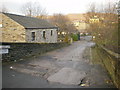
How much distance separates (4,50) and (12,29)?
1356cm

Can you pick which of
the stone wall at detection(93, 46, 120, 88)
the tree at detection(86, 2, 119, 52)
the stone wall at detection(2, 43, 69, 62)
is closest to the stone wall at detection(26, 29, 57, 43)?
the stone wall at detection(2, 43, 69, 62)

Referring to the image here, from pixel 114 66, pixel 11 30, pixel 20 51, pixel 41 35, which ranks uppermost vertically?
pixel 11 30

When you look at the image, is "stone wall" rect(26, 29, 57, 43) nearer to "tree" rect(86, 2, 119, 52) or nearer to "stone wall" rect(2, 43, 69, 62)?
"stone wall" rect(2, 43, 69, 62)

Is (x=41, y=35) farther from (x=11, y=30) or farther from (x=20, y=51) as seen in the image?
(x=20, y=51)

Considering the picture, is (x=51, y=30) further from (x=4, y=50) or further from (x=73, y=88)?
(x=73, y=88)

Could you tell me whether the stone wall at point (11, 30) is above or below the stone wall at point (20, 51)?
above

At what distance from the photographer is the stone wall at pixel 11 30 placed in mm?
22406

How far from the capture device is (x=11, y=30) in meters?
22.9

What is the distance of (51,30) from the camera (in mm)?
33438

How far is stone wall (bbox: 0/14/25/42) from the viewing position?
73.5ft

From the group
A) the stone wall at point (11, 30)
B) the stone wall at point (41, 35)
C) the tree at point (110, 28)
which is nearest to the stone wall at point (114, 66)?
the tree at point (110, 28)

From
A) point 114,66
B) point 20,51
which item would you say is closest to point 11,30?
point 20,51

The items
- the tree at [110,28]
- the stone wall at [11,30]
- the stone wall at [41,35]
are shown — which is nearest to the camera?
the tree at [110,28]

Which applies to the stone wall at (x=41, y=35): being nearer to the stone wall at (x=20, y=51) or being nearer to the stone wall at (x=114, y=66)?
the stone wall at (x=20, y=51)
